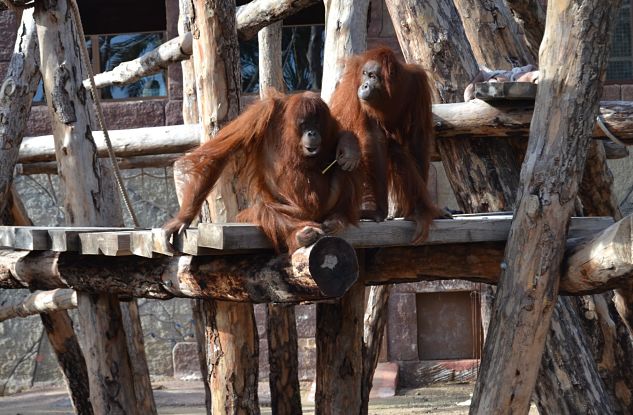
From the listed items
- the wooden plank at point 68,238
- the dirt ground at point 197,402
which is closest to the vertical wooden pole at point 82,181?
the wooden plank at point 68,238

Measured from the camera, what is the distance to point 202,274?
4.16 meters

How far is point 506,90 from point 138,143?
8.24 feet

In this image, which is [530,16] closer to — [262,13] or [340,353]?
[262,13]

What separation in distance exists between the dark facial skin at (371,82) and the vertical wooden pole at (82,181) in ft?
4.72

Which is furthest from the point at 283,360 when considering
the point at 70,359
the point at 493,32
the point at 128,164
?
the point at 493,32

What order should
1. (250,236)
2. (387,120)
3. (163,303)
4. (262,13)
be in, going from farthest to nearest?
(163,303)
(262,13)
(387,120)
(250,236)

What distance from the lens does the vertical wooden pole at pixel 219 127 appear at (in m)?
4.46

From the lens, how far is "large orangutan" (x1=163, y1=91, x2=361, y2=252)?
13.4 ft

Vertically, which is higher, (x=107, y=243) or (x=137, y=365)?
(x=107, y=243)

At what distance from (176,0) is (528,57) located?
187 inches

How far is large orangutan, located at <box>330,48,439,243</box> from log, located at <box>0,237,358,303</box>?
0.77 m

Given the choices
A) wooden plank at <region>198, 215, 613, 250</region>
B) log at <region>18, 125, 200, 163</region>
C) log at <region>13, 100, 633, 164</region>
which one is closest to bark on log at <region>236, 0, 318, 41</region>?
log at <region>18, 125, 200, 163</region>

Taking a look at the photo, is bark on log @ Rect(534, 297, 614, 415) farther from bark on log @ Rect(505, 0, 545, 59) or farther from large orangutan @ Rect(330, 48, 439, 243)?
bark on log @ Rect(505, 0, 545, 59)

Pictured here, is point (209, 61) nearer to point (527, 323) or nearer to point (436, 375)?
point (527, 323)
